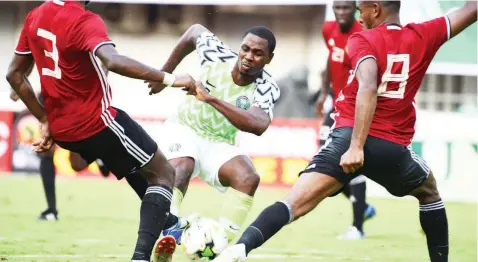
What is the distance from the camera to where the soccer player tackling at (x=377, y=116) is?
6.30 metres

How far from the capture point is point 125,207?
1397 centimetres

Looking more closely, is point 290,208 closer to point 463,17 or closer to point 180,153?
point 180,153

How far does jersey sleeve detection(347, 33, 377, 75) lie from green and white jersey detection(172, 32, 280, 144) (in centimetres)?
127

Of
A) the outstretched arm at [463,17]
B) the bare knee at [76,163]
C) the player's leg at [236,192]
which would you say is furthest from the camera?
the bare knee at [76,163]

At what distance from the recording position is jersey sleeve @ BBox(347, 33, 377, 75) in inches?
249

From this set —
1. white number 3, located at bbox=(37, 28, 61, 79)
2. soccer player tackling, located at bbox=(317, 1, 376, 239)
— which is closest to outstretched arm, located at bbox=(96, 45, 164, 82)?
white number 3, located at bbox=(37, 28, 61, 79)

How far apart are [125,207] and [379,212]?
390cm

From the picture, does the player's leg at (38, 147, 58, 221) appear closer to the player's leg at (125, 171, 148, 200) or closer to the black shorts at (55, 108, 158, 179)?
the player's leg at (125, 171, 148, 200)

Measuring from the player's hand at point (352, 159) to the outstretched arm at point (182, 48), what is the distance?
2.05 meters

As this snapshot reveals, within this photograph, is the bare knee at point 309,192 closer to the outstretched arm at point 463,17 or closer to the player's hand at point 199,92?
the player's hand at point 199,92

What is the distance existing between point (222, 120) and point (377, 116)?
1.70 meters

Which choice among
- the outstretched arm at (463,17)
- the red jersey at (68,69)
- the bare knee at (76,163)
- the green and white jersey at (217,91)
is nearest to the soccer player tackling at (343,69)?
the bare knee at (76,163)

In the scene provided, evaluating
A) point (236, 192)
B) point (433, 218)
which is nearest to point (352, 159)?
point (433, 218)

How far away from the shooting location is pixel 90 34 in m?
6.11
